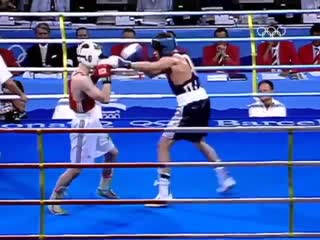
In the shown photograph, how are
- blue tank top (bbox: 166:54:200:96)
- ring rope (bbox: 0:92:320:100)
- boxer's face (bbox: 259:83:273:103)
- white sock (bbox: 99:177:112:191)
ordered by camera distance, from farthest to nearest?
boxer's face (bbox: 259:83:273:103) → ring rope (bbox: 0:92:320:100) → blue tank top (bbox: 166:54:200:96) → white sock (bbox: 99:177:112:191)

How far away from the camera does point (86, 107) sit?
731 cm

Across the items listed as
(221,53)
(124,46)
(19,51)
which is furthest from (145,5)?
(221,53)

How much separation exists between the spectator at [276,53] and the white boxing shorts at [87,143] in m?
3.60

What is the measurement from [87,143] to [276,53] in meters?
4.05

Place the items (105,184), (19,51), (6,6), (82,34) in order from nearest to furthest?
(105,184)
(82,34)
(19,51)
(6,6)

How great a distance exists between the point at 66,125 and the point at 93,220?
2.63 meters

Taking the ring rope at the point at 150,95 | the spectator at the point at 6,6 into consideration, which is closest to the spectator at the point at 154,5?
the spectator at the point at 6,6

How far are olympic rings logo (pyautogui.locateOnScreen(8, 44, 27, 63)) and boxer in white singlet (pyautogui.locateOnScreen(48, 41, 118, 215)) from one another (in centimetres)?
350

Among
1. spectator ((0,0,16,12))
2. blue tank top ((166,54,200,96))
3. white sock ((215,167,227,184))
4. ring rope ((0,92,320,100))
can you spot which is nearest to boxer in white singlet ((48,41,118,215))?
blue tank top ((166,54,200,96))

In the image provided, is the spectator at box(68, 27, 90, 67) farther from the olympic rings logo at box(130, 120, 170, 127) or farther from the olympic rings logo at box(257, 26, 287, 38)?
the olympic rings logo at box(257, 26, 287, 38)

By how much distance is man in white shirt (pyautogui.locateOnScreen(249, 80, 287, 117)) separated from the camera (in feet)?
31.8

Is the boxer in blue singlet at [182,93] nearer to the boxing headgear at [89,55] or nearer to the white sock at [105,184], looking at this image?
Result: the boxing headgear at [89,55]

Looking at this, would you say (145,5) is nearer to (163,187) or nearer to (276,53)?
(276,53)

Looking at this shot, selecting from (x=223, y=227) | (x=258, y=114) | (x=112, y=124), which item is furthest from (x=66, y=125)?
(x=223, y=227)
